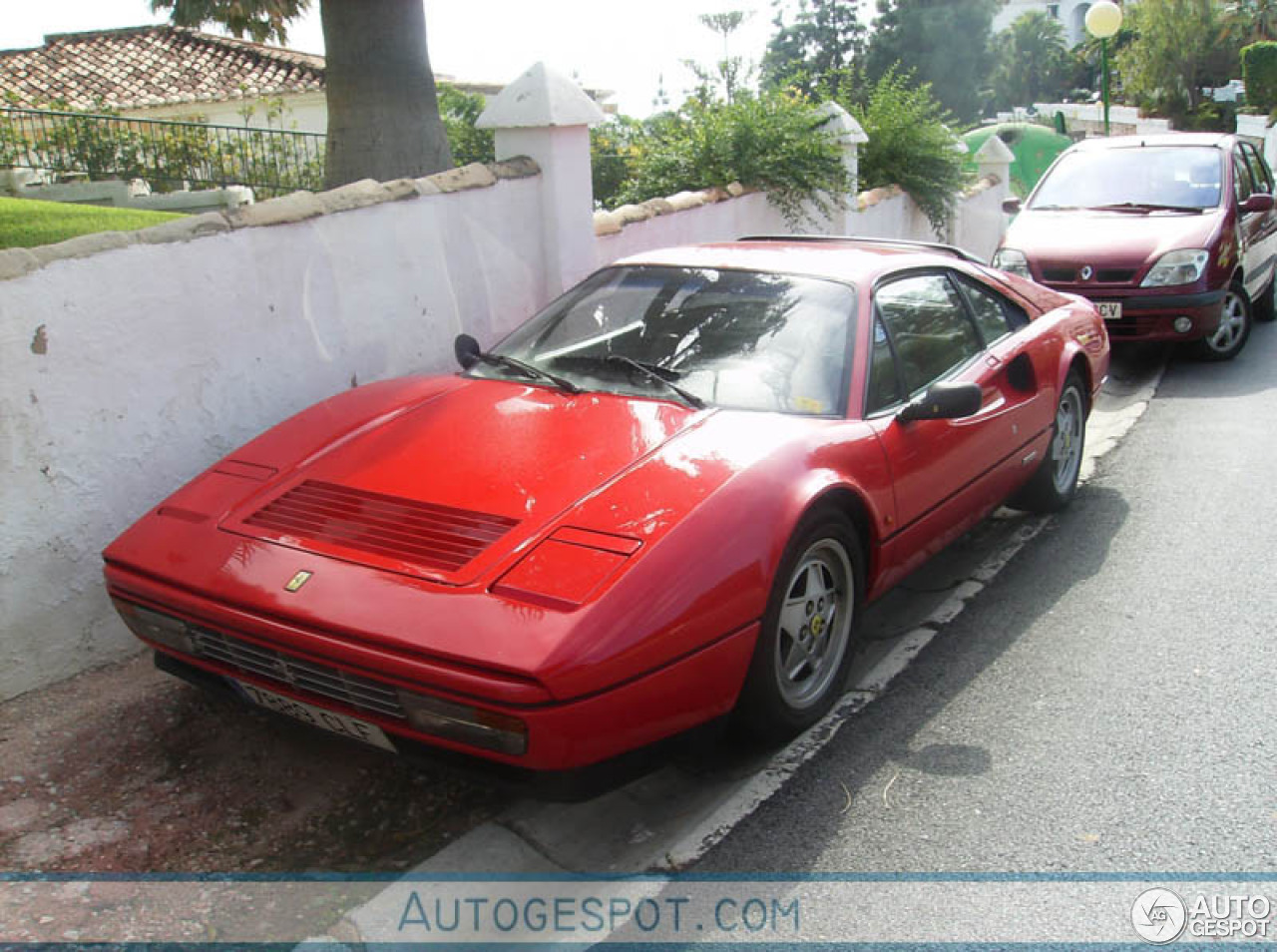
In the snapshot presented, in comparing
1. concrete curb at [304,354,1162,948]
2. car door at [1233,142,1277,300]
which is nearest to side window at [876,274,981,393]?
concrete curb at [304,354,1162,948]

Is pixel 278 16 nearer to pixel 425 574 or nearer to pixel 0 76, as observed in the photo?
pixel 425 574

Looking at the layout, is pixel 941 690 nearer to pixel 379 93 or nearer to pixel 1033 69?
pixel 379 93

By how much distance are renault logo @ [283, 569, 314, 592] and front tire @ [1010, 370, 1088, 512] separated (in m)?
3.56

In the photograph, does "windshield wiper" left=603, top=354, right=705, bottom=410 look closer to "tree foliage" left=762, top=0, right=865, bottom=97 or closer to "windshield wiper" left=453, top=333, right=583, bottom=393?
"windshield wiper" left=453, top=333, right=583, bottom=393

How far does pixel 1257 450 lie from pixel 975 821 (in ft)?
14.2

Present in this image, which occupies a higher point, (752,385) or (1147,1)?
(1147,1)

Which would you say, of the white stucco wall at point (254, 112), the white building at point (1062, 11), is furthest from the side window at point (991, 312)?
the white building at point (1062, 11)

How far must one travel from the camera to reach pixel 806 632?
3504 mm

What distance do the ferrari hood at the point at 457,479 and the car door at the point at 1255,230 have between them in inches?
282

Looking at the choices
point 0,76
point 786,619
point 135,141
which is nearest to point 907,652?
point 786,619

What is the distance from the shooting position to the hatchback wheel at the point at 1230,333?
28.6ft

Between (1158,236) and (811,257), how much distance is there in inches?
199

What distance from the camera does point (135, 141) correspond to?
49.2 ft

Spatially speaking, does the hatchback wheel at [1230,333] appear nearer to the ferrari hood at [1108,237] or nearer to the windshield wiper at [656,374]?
the ferrari hood at [1108,237]
